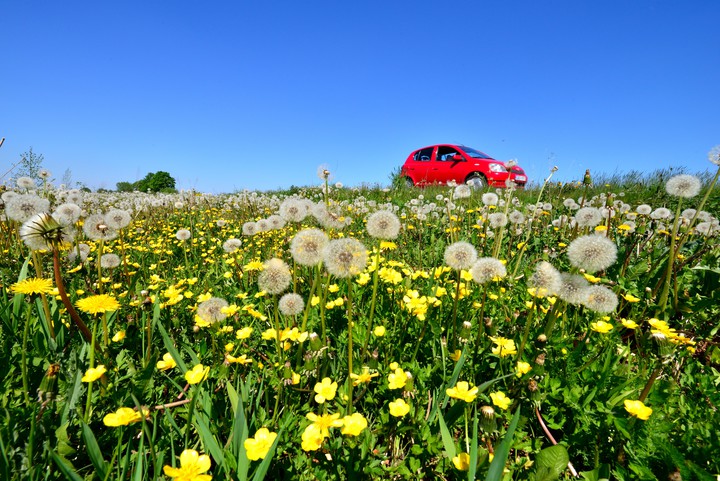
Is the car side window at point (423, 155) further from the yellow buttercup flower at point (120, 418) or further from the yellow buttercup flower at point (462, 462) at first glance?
the yellow buttercup flower at point (120, 418)

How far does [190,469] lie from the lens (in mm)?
1072

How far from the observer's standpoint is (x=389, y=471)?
1337 mm

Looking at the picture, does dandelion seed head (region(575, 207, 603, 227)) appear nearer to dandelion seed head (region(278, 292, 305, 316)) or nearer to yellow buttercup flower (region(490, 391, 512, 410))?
yellow buttercup flower (region(490, 391, 512, 410))

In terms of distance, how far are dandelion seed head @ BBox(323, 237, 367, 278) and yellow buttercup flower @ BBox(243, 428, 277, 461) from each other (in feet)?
2.16

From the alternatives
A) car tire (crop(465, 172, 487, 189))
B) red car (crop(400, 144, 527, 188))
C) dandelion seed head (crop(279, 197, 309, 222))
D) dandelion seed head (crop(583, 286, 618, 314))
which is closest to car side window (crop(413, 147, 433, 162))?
red car (crop(400, 144, 527, 188))

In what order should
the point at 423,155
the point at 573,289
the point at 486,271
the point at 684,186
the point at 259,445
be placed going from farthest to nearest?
1. the point at 423,155
2. the point at 684,186
3. the point at 486,271
4. the point at 573,289
5. the point at 259,445

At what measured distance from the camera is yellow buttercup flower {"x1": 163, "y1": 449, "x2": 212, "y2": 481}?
40.4 inches

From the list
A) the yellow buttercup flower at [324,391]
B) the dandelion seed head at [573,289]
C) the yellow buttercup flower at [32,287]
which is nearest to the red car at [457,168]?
the dandelion seed head at [573,289]

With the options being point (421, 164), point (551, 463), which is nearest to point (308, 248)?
point (551, 463)

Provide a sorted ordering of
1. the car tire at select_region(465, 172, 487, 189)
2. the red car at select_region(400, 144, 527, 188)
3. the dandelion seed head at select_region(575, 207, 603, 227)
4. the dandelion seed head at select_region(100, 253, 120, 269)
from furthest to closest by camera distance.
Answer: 1. the red car at select_region(400, 144, 527, 188)
2. the car tire at select_region(465, 172, 487, 189)
3. the dandelion seed head at select_region(575, 207, 603, 227)
4. the dandelion seed head at select_region(100, 253, 120, 269)

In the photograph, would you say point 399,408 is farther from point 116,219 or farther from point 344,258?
point 116,219

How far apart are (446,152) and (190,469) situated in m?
13.9

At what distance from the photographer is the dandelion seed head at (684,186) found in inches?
Result: 104

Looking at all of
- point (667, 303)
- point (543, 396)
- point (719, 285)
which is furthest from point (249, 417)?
point (719, 285)
